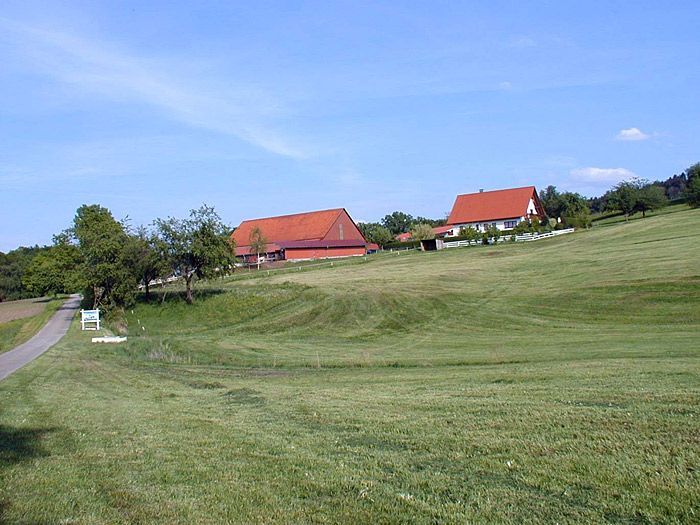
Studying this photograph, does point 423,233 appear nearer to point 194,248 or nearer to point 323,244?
point 323,244

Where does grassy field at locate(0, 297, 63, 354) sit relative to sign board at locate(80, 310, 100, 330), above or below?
below

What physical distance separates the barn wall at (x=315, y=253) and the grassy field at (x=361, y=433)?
7824 cm

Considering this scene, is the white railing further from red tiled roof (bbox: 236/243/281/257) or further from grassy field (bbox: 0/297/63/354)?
grassy field (bbox: 0/297/63/354)

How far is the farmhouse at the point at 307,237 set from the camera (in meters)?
109

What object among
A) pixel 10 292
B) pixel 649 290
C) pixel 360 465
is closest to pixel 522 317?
pixel 649 290

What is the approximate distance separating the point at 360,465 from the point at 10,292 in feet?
432

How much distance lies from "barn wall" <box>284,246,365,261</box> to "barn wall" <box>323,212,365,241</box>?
10.2 feet

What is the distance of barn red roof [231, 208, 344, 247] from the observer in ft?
382

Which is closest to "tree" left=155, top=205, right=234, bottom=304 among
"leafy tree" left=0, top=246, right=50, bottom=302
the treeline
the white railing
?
the treeline

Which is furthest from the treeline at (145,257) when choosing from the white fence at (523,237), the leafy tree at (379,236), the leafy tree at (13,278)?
the leafy tree at (379,236)

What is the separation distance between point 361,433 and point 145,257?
2001 inches

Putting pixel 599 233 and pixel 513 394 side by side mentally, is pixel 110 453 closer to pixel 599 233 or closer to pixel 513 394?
pixel 513 394

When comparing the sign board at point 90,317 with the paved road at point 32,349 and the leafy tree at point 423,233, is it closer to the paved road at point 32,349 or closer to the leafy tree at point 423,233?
the paved road at point 32,349

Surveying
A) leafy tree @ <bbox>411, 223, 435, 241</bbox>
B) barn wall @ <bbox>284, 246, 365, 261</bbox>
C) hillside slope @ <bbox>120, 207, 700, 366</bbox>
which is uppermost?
leafy tree @ <bbox>411, 223, 435, 241</bbox>
